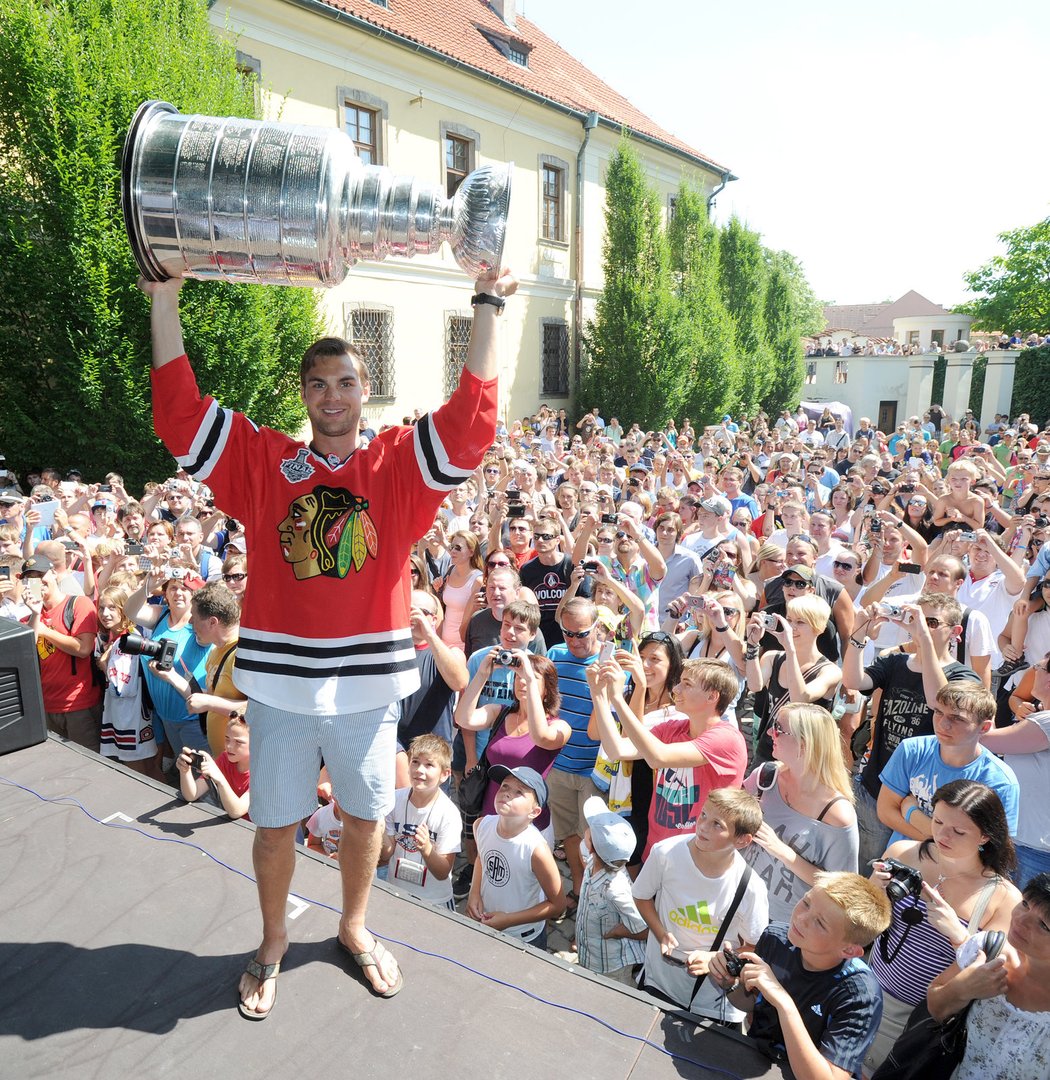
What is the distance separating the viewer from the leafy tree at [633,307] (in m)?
22.7

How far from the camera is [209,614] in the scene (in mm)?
4695

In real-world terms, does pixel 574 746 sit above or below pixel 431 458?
below

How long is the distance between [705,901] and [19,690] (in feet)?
9.89

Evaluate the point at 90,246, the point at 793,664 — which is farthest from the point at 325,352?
the point at 90,246

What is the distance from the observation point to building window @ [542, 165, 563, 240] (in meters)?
21.8

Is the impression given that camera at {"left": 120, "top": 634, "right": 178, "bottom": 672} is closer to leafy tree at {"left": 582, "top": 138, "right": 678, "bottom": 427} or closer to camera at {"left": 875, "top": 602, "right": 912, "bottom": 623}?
camera at {"left": 875, "top": 602, "right": 912, "bottom": 623}

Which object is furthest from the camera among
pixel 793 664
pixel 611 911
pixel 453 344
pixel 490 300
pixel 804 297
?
pixel 804 297

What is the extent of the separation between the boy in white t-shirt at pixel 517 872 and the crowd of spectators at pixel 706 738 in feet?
0.04

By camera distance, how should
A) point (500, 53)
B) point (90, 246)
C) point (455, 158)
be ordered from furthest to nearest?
1. point (500, 53)
2. point (455, 158)
3. point (90, 246)

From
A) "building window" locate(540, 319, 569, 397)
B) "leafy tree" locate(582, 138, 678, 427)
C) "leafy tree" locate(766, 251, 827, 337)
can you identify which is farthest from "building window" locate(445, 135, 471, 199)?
"leafy tree" locate(766, 251, 827, 337)

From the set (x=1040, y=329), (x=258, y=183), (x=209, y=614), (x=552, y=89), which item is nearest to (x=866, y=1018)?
(x=258, y=183)

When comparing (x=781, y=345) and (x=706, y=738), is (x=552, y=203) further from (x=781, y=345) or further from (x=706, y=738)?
(x=706, y=738)

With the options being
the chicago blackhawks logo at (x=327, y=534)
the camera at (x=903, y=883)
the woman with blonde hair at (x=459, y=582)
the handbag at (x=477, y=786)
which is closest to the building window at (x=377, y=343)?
the woman with blonde hair at (x=459, y=582)

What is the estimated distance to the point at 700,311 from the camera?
976 inches
